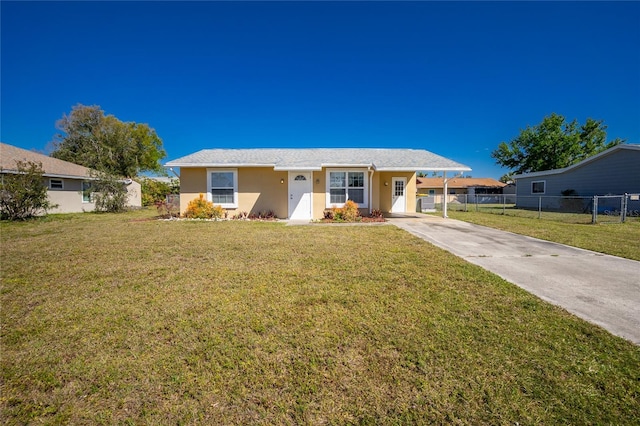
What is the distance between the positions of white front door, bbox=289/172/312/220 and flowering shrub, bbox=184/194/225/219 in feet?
12.3

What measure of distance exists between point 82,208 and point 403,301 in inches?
926

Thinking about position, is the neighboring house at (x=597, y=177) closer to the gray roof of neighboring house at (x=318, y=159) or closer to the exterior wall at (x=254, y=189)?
the gray roof of neighboring house at (x=318, y=159)

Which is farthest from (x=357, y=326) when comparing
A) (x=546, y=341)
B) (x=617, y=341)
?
(x=617, y=341)

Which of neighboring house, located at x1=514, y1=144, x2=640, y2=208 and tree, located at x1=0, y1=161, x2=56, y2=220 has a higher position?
neighboring house, located at x1=514, y1=144, x2=640, y2=208

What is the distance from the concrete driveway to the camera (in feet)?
10.5

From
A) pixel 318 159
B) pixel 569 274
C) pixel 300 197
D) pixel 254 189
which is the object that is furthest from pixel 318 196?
pixel 569 274

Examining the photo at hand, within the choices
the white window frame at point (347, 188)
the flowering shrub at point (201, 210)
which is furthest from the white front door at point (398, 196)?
the flowering shrub at point (201, 210)

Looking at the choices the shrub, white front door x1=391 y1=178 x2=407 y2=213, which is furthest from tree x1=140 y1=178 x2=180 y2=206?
white front door x1=391 y1=178 x2=407 y2=213

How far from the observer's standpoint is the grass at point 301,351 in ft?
6.14

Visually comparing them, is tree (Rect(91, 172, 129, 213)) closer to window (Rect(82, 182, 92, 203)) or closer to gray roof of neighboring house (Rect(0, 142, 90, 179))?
window (Rect(82, 182, 92, 203))

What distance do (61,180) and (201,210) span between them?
1198cm

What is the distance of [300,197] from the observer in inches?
521

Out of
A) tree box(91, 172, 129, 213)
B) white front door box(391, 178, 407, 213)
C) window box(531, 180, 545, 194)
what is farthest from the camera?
window box(531, 180, 545, 194)

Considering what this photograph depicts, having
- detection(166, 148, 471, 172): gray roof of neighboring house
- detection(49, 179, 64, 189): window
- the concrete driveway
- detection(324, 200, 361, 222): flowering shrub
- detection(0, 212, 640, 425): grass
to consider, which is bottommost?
detection(0, 212, 640, 425): grass
